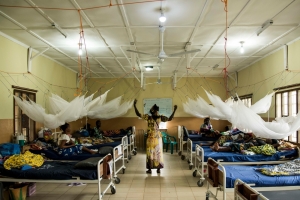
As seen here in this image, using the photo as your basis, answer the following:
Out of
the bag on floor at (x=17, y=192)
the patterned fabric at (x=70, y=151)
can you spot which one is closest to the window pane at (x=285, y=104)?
the patterned fabric at (x=70, y=151)

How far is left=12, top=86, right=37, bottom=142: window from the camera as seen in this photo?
5557 millimetres

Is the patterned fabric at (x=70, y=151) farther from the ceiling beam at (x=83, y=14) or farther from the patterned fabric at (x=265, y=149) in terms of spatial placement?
the patterned fabric at (x=265, y=149)

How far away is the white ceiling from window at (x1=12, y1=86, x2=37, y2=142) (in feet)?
3.82

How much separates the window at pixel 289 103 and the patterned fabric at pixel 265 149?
934 millimetres

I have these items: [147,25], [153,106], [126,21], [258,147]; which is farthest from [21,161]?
[258,147]

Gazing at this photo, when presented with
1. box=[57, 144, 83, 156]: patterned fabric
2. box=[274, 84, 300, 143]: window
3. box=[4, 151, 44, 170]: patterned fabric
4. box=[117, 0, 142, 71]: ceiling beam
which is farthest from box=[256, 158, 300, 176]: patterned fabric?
box=[4, 151, 44, 170]: patterned fabric

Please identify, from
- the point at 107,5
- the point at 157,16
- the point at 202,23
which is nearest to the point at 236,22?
the point at 202,23

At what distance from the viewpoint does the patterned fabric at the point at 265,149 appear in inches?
200

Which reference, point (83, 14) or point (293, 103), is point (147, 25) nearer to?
point (83, 14)

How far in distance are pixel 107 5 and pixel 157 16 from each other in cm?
92

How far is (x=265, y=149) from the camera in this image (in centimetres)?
514

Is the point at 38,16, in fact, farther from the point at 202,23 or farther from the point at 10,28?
the point at 202,23

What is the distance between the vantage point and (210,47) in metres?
6.17

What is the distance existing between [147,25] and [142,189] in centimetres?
334
